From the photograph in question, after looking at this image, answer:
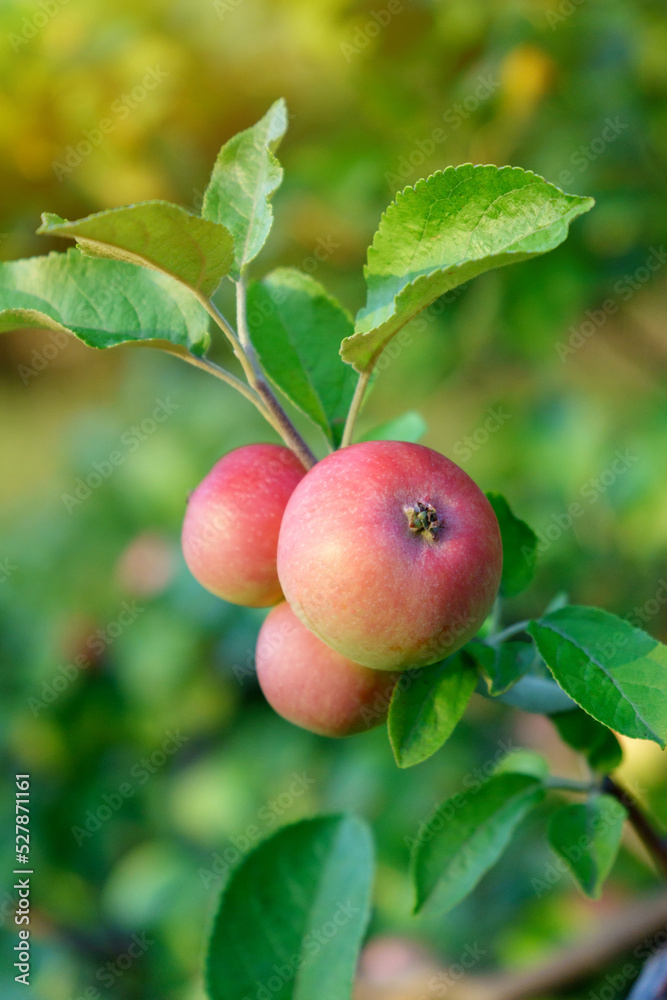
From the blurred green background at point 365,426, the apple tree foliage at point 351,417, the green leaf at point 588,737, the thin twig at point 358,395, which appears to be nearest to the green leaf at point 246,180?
the apple tree foliage at point 351,417

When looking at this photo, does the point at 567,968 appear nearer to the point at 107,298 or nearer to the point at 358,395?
the point at 358,395

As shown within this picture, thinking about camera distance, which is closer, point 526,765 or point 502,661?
point 502,661

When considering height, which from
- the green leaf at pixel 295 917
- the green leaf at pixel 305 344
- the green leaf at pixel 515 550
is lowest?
the green leaf at pixel 295 917

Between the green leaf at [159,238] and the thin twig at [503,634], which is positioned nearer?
the green leaf at [159,238]

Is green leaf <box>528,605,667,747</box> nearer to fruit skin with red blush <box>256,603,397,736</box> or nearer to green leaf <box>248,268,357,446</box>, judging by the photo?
fruit skin with red blush <box>256,603,397,736</box>

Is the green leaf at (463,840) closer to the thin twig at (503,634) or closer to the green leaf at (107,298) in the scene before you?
the thin twig at (503,634)

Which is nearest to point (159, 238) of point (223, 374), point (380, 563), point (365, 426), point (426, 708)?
point (223, 374)
